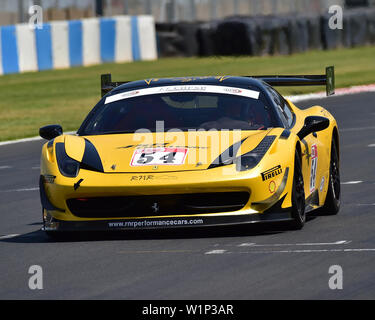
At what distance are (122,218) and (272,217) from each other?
42.9 inches

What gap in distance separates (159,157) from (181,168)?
0.70ft

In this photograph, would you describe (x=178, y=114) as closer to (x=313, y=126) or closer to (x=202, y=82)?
(x=202, y=82)

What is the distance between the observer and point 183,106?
9.68 m

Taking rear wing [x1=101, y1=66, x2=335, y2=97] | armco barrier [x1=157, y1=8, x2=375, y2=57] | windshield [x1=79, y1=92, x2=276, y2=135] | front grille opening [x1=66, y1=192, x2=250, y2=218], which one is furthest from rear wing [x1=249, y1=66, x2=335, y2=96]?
armco barrier [x1=157, y1=8, x2=375, y2=57]

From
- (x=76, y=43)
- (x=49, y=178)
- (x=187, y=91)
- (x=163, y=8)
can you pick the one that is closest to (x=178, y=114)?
(x=187, y=91)

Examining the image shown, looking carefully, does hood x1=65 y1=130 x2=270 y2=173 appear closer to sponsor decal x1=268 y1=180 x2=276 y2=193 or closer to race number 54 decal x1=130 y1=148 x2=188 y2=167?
race number 54 decal x1=130 y1=148 x2=188 y2=167

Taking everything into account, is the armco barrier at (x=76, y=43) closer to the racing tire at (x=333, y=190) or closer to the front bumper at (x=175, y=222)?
the racing tire at (x=333, y=190)

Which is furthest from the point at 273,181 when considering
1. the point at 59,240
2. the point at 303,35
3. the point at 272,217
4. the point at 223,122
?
the point at 303,35

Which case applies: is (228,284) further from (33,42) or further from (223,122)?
(33,42)

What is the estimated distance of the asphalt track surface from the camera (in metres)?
6.69

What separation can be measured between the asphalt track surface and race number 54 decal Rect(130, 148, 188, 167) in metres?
0.58

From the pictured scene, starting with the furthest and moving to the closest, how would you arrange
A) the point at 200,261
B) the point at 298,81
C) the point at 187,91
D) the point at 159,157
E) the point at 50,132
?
the point at 298,81, the point at 187,91, the point at 50,132, the point at 159,157, the point at 200,261

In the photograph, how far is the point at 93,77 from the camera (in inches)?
1430

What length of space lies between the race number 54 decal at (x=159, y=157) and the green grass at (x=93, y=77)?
466 inches
